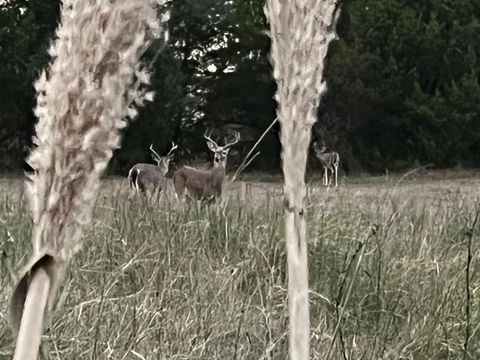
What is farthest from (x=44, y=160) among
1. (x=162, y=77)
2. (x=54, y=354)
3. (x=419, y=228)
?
(x=162, y=77)

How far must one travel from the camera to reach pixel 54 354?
7.09ft

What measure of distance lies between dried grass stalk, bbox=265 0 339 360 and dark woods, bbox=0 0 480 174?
1899cm

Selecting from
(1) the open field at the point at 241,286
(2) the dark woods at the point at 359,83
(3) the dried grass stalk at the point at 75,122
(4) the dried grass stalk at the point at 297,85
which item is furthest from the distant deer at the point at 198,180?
(2) the dark woods at the point at 359,83

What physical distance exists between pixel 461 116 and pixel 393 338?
62.6ft

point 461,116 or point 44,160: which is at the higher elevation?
point 461,116

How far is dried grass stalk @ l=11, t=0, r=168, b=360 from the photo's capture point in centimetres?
50

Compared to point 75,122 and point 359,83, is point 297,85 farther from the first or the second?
point 359,83

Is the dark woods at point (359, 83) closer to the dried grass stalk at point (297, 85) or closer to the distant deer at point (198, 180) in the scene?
the distant deer at point (198, 180)

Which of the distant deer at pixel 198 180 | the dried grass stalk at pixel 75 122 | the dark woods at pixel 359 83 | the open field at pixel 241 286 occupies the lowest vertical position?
the open field at pixel 241 286

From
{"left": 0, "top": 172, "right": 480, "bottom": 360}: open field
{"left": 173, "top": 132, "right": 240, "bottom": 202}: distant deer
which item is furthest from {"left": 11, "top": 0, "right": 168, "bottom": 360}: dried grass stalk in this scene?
{"left": 173, "top": 132, "right": 240, "bottom": 202}: distant deer

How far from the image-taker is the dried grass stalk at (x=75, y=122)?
50 centimetres

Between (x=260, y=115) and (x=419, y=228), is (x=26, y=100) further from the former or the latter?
(x=419, y=228)

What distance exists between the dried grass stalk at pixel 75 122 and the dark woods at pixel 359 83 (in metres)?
19.3

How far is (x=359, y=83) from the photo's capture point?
68.2ft
